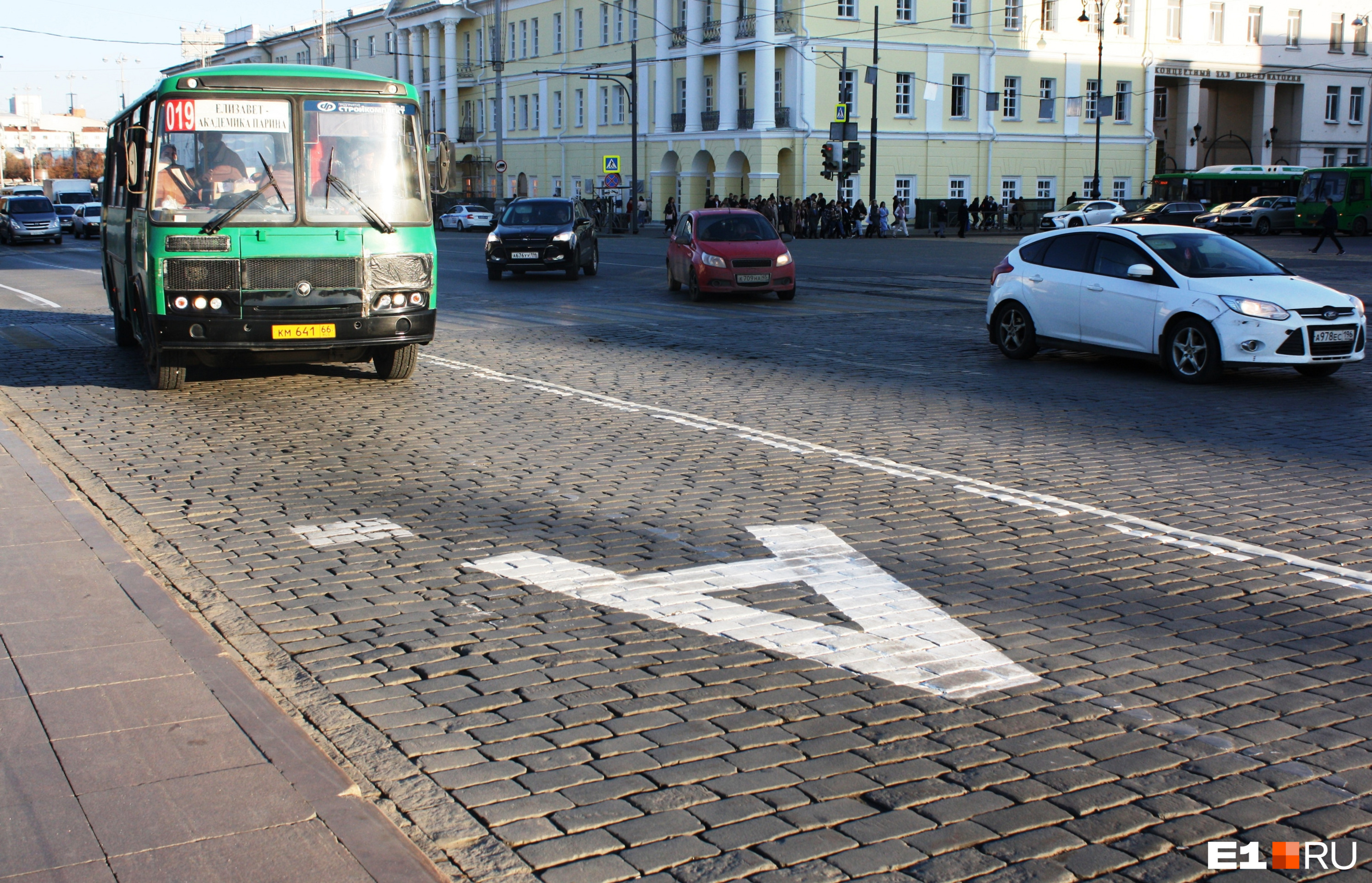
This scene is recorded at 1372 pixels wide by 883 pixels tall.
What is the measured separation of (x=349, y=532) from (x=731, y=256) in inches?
618

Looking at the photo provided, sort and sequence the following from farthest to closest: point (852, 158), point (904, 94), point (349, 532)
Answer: point (904, 94) → point (852, 158) → point (349, 532)

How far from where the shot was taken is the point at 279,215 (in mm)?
11414

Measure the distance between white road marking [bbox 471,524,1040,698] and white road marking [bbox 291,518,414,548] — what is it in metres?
0.77

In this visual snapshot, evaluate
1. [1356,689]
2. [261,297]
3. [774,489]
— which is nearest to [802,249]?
[261,297]

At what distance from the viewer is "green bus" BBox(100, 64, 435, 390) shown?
11.3 meters

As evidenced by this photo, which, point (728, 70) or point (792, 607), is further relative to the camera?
point (728, 70)

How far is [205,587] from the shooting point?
6.05 meters

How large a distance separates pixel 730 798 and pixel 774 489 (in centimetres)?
423

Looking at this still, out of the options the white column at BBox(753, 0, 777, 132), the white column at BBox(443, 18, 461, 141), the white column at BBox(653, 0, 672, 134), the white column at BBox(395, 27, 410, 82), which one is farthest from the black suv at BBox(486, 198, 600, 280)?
the white column at BBox(395, 27, 410, 82)

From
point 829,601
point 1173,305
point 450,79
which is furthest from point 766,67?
point 829,601

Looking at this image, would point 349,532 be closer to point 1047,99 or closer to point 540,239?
point 540,239

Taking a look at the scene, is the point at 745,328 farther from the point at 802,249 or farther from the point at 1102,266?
the point at 802,249

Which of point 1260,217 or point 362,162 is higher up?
point 1260,217

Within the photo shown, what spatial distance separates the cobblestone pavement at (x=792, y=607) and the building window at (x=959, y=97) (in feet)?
170
